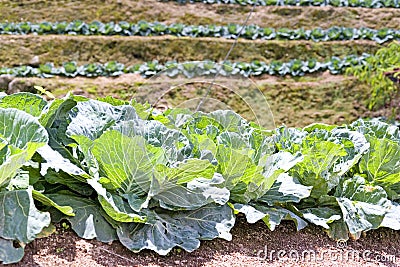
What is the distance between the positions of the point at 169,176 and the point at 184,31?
6.95 meters

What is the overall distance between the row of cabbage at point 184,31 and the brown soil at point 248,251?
6.63 meters

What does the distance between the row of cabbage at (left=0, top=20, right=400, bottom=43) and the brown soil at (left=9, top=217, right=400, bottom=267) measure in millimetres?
6625

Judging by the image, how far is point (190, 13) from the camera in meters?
9.24

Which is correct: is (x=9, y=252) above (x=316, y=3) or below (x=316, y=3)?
above

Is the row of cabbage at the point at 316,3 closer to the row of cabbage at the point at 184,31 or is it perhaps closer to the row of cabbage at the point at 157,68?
the row of cabbage at the point at 184,31

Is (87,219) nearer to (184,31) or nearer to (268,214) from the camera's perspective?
(268,214)

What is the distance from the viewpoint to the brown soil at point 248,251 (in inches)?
68.4

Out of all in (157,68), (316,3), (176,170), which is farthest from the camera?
(316,3)

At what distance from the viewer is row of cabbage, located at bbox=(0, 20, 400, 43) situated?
27.6 feet

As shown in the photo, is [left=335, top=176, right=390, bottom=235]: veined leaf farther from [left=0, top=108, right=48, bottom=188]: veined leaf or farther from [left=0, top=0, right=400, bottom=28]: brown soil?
[left=0, top=0, right=400, bottom=28]: brown soil

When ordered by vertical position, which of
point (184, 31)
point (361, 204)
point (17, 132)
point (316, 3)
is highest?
point (17, 132)

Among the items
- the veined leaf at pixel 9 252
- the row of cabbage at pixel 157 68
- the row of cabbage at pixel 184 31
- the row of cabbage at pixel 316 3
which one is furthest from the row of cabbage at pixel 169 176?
the row of cabbage at pixel 316 3

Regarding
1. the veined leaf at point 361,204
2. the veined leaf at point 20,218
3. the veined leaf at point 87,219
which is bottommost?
the veined leaf at point 361,204

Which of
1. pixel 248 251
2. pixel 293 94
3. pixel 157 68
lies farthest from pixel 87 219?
pixel 157 68
